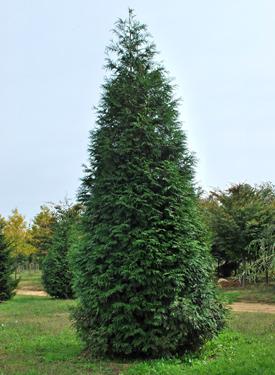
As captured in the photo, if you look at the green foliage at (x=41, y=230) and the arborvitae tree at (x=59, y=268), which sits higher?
the green foliage at (x=41, y=230)

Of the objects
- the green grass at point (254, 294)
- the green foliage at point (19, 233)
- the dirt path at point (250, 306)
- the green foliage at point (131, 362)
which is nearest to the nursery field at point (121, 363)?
the green foliage at point (131, 362)

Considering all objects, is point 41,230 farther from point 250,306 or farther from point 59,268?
point 250,306

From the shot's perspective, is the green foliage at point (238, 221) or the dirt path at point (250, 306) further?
the green foliage at point (238, 221)

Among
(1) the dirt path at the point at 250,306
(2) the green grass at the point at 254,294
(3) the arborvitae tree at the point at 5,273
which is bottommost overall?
(1) the dirt path at the point at 250,306

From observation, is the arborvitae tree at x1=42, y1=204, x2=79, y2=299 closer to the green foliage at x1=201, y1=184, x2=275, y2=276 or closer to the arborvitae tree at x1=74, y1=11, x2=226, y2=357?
the green foliage at x1=201, y1=184, x2=275, y2=276

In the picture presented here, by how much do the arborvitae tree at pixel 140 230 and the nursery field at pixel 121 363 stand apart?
0.36 meters

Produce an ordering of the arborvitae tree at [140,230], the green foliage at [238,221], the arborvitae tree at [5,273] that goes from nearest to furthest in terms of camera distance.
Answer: the arborvitae tree at [140,230] → the arborvitae tree at [5,273] → the green foliage at [238,221]

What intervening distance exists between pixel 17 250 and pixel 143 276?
2796 cm

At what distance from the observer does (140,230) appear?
23.3 ft

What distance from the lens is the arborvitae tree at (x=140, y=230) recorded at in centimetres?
690

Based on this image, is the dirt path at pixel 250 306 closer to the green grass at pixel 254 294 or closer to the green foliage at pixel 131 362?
the green grass at pixel 254 294

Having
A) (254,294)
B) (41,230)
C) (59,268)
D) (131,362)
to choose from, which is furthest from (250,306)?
(41,230)

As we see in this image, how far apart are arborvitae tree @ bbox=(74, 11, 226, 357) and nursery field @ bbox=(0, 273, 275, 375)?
36cm

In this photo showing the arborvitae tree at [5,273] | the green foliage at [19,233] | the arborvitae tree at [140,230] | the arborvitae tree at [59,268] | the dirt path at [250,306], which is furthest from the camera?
the green foliage at [19,233]
